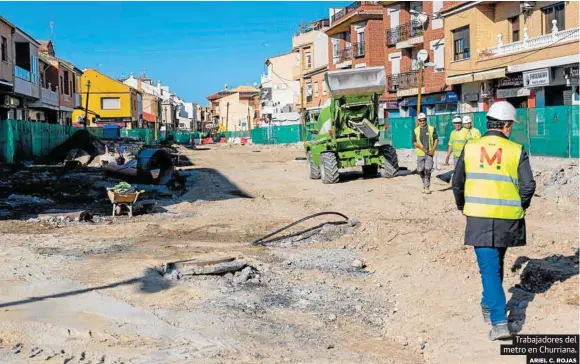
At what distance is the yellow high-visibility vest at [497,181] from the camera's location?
204 inches

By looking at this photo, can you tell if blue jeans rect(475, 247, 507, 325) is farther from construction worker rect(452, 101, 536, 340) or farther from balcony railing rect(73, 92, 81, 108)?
balcony railing rect(73, 92, 81, 108)

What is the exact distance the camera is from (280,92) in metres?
81.1

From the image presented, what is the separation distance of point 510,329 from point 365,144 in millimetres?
15074

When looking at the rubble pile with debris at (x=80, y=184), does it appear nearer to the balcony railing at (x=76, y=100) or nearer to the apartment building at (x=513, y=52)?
the apartment building at (x=513, y=52)

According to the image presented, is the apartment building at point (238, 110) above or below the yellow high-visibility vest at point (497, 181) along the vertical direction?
above

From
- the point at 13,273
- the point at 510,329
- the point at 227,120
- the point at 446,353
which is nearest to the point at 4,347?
the point at 13,273

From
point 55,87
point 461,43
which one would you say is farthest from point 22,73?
point 461,43

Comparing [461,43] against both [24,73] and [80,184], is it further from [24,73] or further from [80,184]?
[24,73]

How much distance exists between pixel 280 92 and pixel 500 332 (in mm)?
76934

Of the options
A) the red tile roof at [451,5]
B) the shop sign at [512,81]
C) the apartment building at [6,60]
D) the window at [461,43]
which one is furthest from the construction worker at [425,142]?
the apartment building at [6,60]

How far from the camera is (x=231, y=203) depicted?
51.5 feet

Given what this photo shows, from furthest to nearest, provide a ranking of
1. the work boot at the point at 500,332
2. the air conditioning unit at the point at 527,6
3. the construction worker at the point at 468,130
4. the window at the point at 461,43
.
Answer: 1. the window at the point at 461,43
2. the air conditioning unit at the point at 527,6
3. the construction worker at the point at 468,130
4. the work boot at the point at 500,332

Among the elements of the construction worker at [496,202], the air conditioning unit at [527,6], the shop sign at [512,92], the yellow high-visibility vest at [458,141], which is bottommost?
the construction worker at [496,202]

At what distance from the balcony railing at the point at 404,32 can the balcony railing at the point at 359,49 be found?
450 cm
